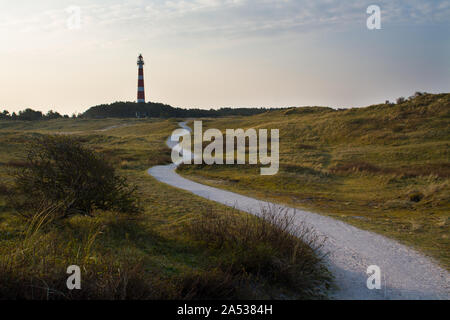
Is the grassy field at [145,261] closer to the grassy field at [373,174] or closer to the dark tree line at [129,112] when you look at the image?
the grassy field at [373,174]

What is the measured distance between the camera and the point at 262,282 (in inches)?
248

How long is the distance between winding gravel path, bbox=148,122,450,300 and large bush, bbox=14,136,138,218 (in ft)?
21.1

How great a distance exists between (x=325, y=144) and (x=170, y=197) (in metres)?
32.2

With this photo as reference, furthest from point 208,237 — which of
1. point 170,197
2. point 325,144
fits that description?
point 325,144

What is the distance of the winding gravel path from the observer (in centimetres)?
674

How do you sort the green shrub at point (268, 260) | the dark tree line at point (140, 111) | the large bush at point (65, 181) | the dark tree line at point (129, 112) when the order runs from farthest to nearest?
the dark tree line at point (140, 111) → the dark tree line at point (129, 112) → the large bush at point (65, 181) → the green shrub at point (268, 260)

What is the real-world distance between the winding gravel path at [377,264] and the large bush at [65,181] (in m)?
6.43

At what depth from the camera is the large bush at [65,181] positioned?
931 cm

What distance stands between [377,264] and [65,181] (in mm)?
8473

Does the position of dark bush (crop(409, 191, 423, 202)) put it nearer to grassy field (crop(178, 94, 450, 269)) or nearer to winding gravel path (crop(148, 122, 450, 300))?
grassy field (crop(178, 94, 450, 269))

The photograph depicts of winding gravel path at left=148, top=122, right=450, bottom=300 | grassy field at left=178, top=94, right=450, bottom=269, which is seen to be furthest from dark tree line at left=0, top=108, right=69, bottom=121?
winding gravel path at left=148, top=122, right=450, bottom=300

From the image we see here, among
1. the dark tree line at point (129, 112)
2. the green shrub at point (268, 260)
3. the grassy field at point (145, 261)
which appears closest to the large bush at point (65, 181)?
the grassy field at point (145, 261)

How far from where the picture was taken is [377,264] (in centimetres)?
834
